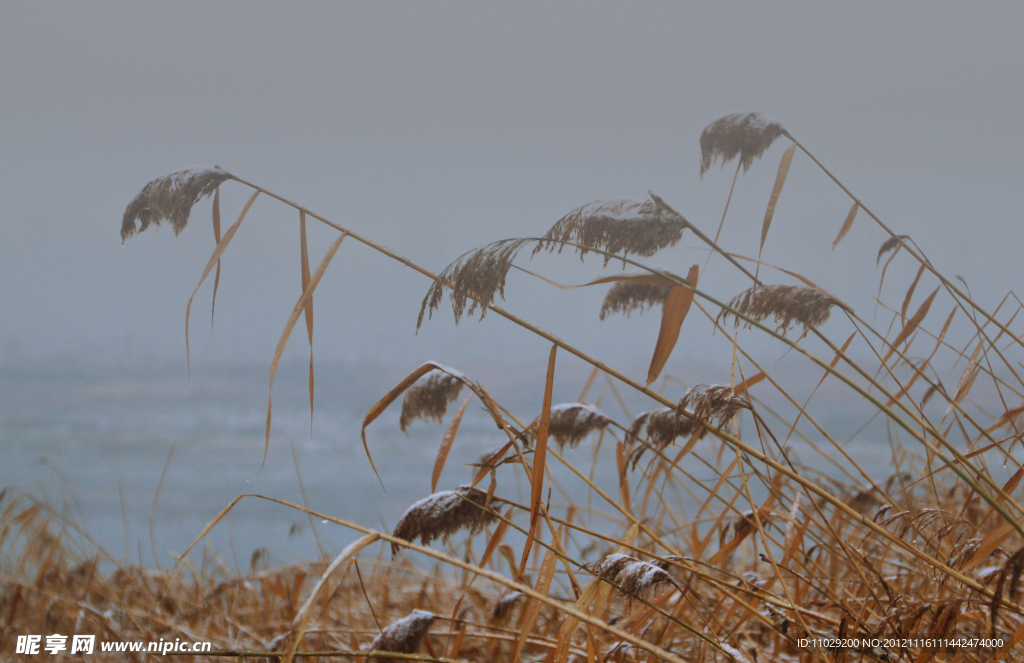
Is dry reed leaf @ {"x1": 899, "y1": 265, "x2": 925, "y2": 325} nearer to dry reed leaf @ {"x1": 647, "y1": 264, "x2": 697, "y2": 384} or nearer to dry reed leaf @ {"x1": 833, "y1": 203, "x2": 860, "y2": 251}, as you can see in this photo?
dry reed leaf @ {"x1": 833, "y1": 203, "x2": 860, "y2": 251}

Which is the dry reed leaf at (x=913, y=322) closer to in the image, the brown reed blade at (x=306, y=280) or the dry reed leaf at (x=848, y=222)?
the dry reed leaf at (x=848, y=222)

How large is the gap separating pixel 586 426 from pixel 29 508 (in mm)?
2166

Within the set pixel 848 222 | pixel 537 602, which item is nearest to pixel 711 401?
pixel 537 602

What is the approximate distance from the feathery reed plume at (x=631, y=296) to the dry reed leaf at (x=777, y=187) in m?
0.22

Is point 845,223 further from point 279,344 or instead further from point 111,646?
point 111,646

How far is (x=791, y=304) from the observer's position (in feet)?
3.16

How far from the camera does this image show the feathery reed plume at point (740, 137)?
1.18 metres

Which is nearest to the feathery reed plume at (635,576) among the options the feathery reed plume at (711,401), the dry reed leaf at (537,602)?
the dry reed leaf at (537,602)

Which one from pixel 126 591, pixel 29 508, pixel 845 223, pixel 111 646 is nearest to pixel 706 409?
pixel 845 223

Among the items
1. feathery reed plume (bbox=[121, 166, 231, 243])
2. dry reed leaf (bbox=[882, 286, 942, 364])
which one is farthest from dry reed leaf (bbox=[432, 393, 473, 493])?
dry reed leaf (bbox=[882, 286, 942, 364])

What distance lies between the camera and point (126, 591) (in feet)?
7.41

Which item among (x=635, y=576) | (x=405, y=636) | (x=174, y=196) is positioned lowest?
(x=405, y=636)

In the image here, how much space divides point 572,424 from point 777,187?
23.7 inches

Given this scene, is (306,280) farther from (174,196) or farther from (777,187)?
(777,187)
